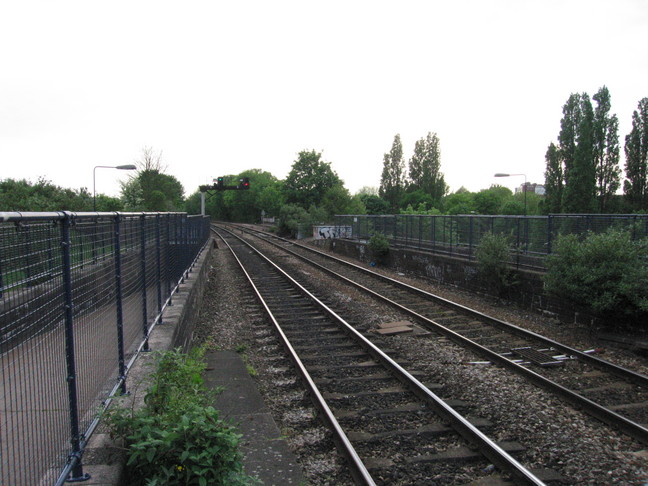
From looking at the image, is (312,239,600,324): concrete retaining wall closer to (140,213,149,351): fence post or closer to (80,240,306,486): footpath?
(80,240,306,486): footpath

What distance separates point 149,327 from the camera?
6363 mm

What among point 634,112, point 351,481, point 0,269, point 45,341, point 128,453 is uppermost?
point 634,112

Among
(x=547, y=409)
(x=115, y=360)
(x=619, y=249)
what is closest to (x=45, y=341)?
(x=115, y=360)

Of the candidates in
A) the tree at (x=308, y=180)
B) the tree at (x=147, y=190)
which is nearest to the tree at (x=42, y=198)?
the tree at (x=147, y=190)

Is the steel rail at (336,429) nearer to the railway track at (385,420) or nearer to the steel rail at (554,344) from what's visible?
the railway track at (385,420)

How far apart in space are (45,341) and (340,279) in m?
13.8

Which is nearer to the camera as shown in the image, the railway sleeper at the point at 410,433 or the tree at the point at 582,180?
the railway sleeper at the point at 410,433

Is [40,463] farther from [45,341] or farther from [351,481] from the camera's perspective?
[351,481]

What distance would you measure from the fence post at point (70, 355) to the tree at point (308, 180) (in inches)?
2238

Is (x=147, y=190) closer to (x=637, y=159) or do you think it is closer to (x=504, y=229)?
(x=504, y=229)

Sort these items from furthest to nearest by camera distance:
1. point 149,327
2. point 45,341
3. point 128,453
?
point 149,327, point 128,453, point 45,341

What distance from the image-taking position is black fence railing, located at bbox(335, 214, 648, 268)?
10828 mm

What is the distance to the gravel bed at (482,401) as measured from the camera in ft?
14.7

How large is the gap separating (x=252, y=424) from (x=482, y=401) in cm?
279
